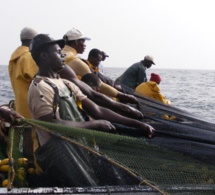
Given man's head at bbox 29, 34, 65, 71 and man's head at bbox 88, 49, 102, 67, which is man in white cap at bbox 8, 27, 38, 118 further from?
man's head at bbox 88, 49, 102, 67

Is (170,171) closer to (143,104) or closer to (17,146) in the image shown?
(17,146)

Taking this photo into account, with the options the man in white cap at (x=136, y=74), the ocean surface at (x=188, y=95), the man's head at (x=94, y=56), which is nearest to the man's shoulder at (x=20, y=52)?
the man's head at (x=94, y=56)

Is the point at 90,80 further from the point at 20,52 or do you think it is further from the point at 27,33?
the point at 27,33

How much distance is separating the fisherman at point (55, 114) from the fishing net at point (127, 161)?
0.01 metres

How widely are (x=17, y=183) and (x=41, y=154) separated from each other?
1.17 ft


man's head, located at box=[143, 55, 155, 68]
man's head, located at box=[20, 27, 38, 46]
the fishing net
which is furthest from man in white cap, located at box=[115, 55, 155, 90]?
the fishing net

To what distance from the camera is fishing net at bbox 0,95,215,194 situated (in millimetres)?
3650

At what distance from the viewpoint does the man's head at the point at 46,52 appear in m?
4.26

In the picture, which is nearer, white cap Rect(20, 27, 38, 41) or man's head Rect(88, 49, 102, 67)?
white cap Rect(20, 27, 38, 41)

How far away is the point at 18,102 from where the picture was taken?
5258 mm

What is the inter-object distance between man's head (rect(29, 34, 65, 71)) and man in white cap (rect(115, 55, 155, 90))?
6.62 metres

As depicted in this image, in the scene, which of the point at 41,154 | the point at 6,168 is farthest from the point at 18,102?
the point at 41,154

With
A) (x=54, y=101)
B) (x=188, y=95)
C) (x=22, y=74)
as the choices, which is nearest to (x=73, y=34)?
(x=22, y=74)

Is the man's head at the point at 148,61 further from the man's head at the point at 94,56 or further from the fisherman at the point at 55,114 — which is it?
the fisherman at the point at 55,114
